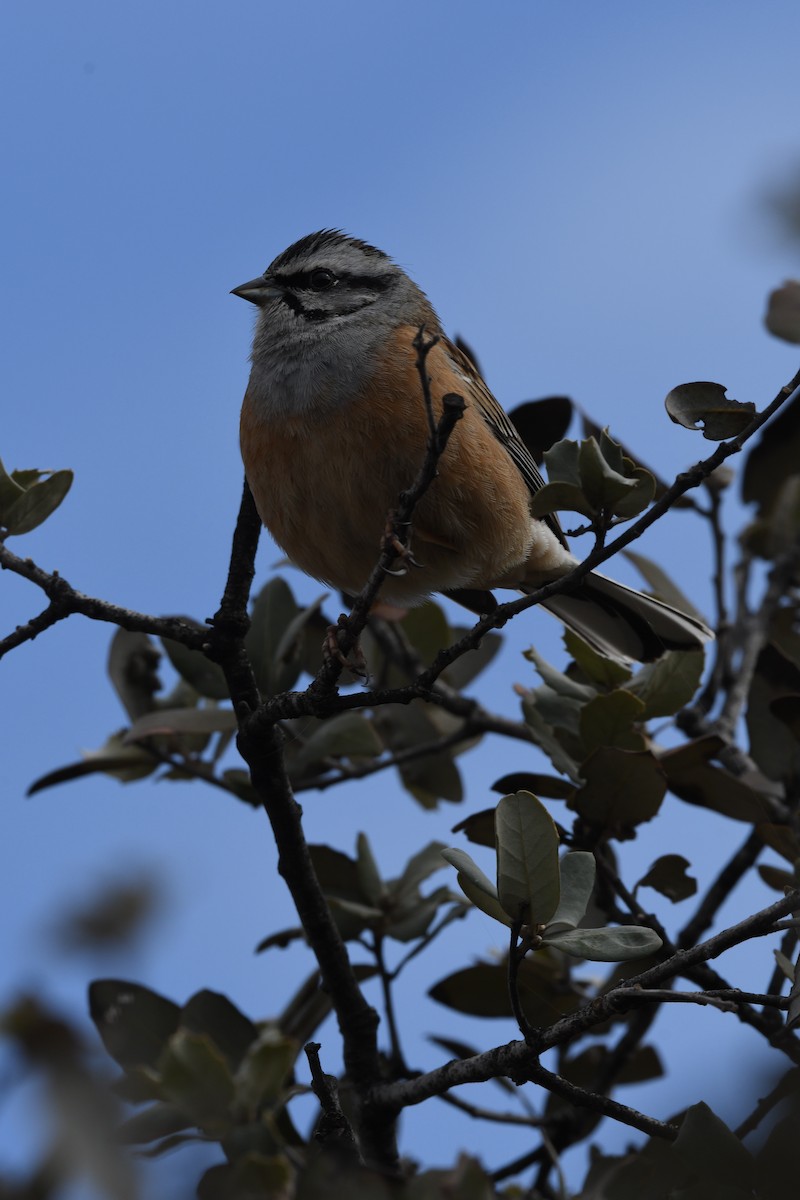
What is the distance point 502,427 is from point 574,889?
2467 mm

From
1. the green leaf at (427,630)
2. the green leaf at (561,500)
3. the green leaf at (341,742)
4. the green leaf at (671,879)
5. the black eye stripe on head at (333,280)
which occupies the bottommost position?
the green leaf at (671,879)

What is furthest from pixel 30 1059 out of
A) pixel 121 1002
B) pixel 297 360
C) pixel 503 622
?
pixel 297 360

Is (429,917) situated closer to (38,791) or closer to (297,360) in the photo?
(38,791)

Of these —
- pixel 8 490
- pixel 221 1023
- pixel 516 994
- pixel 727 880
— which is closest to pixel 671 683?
pixel 727 880

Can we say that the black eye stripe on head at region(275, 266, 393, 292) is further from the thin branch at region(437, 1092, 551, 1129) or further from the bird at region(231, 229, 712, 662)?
the thin branch at region(437, 1092, 551, 1129)

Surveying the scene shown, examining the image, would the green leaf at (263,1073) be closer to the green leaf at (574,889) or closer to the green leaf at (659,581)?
the green leaf at (574,889)

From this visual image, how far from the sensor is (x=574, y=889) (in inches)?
98.5

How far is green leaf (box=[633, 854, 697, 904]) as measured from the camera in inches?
138

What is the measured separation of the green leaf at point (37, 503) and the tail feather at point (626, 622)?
202 centimetres

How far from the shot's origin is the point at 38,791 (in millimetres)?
4051

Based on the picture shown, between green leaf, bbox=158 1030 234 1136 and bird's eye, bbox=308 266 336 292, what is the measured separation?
119 inches

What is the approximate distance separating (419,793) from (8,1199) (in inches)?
151

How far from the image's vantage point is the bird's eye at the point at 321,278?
475cm

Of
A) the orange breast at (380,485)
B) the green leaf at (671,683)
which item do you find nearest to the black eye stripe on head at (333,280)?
the orange breast at (380,485)
